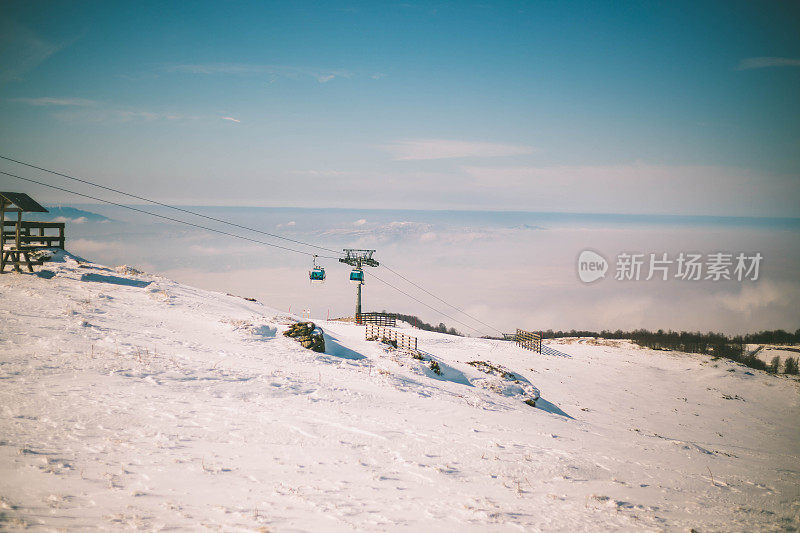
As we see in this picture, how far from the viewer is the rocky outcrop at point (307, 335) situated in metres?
18.8

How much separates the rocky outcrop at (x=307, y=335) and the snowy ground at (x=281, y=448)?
0.70 metres

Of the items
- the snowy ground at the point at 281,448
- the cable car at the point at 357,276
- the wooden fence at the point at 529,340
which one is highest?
the cable car at the point at 357,276

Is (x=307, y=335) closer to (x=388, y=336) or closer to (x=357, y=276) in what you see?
(x=388, y=336)

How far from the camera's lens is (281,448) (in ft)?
27.7

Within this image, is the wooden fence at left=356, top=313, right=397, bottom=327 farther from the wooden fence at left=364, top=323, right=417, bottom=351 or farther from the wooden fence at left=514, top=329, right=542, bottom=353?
the wooden fence at left=514, top=329, right=542, bottom=353

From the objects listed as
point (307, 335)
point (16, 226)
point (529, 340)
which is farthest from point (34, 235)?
point (529, 340)

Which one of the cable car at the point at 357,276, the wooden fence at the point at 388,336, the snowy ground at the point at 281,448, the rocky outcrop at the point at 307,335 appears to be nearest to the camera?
the snowy ground at the point at 281,448

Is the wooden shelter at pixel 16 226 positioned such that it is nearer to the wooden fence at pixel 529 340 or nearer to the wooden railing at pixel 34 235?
the wooden railing at pixel 34 235

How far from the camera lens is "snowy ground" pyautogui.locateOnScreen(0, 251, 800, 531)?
6.19 meters

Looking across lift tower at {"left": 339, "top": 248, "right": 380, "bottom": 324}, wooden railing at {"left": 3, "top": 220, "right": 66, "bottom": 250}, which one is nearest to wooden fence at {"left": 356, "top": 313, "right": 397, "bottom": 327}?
lift tower at {"left": 339, "top": 248, "right": 380, "bottom": 324}

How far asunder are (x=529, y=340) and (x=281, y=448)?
121ft

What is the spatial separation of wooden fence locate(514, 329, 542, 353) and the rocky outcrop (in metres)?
26.6

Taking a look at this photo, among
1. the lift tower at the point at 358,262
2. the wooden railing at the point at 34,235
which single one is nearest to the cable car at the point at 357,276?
the lift tower at the point at 358,262

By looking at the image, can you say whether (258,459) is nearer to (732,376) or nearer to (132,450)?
(132,450)
